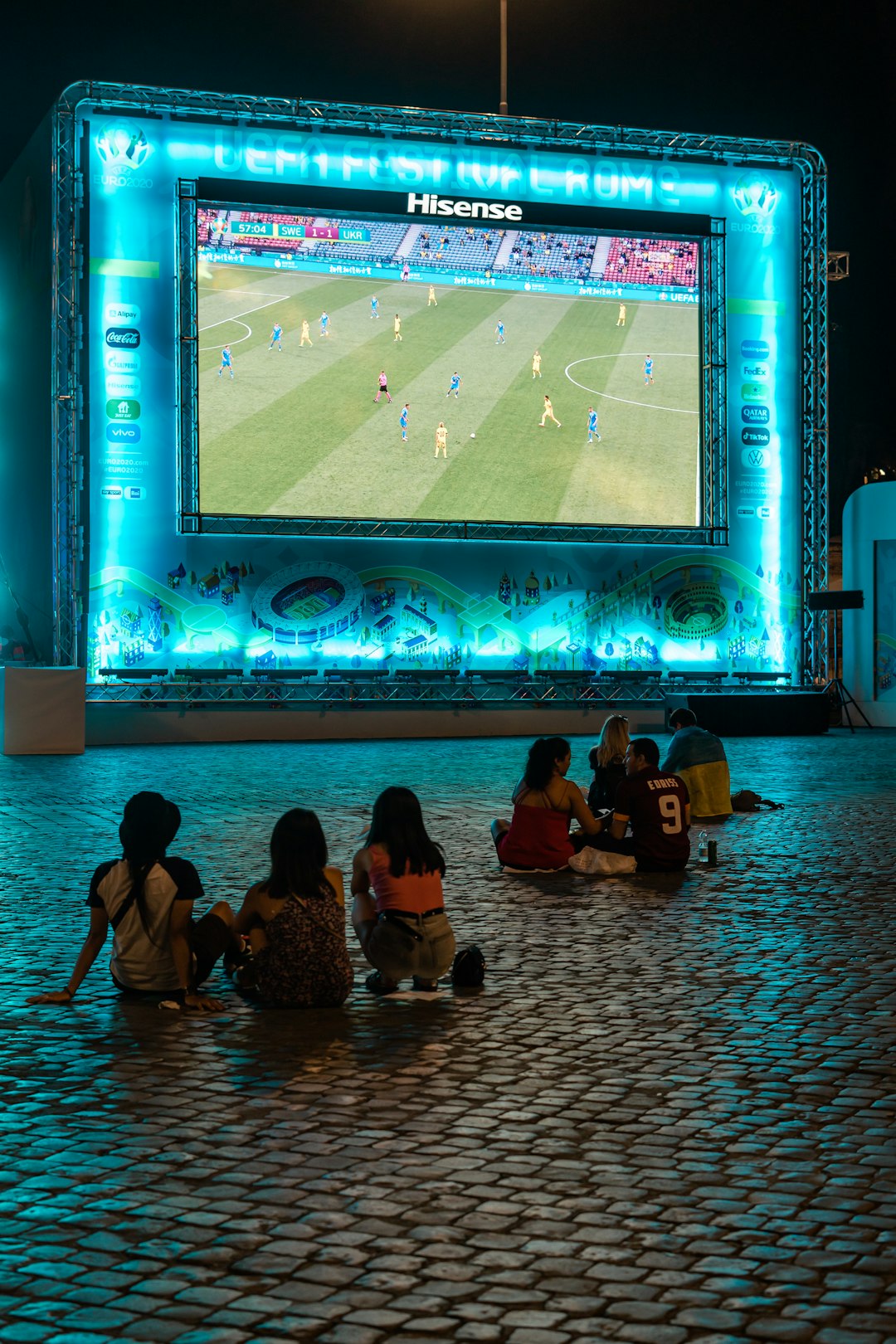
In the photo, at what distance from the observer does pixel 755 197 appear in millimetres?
27750

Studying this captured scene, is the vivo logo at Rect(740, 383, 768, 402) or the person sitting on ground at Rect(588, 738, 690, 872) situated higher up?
the vivo logo at Rect(740, 383, 768, 402)

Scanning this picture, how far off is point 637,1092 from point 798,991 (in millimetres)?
→ 1763

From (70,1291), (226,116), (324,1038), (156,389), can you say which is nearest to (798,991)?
(324,1038)

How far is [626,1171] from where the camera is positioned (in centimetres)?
435

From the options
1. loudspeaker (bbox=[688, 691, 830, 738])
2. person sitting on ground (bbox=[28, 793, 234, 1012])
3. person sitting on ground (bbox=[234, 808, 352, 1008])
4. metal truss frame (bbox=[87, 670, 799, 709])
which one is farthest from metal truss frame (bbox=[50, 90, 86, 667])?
person sitting on ground (bbox=[234, 808, 352, 1008])

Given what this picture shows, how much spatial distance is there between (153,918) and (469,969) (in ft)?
4.58

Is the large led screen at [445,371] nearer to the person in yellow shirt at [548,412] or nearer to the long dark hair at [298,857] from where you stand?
the person in yellow shirt at [548,412]

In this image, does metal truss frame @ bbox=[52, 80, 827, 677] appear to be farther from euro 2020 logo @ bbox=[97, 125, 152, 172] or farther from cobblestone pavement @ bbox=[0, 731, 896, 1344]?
cobblestone pavement @ bbox=[0, 731, 896, 1344]

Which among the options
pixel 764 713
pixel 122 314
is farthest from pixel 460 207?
pixel 764 713

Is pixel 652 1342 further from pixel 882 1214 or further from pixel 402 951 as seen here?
pixel 402 951

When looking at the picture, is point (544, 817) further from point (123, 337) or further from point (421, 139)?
point (421, 139)

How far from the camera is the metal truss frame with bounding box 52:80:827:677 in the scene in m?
24.0

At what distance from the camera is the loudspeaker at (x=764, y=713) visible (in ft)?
81.2

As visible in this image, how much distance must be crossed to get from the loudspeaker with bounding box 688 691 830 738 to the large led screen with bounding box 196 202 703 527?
12.5ft
